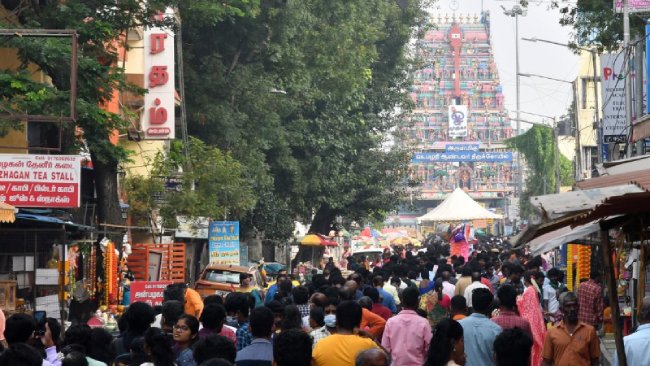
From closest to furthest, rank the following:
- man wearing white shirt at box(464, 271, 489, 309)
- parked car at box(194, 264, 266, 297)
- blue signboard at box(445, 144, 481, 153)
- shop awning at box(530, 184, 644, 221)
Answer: shop awning at box(530, 184, 644, 221) < man wearing white shirt at box(464, 271, 489, 309) < parked car at box(194, 264, 266, 297) < blue signboard at box(445, 144, 481, 153)

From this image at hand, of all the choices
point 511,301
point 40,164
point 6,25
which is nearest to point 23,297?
point 40,164

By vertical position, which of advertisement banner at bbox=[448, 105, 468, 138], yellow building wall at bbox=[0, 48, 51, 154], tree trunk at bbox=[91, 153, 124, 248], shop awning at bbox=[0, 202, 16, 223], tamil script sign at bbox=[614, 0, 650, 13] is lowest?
shop awning at bbox=[0, 202, 16, 223]

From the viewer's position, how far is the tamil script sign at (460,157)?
85.8 metres

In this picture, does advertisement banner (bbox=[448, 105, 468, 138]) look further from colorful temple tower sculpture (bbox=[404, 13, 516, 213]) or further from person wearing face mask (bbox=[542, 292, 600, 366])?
person wearing face mask (bbox=[542, 292, 600, 366])

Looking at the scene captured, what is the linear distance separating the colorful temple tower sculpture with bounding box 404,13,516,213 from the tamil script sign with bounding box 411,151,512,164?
33.6m

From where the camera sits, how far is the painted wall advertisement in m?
28.7

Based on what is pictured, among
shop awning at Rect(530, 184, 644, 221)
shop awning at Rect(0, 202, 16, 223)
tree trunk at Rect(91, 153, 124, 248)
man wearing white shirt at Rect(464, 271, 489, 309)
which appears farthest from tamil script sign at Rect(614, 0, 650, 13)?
shop awning at Rect(530, 184, 644, 221)

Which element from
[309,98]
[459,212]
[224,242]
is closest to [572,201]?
[224,242]

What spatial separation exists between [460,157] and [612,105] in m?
57.7

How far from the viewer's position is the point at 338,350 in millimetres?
9016

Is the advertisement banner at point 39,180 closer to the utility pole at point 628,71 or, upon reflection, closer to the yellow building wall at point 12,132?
the yellow building wall at point 12,132

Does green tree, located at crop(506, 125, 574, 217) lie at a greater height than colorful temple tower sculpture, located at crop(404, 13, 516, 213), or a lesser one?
lesser

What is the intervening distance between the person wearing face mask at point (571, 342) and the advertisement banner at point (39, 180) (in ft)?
30.8

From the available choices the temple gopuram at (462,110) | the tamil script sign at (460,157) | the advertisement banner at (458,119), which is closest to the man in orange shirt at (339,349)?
the tamil script sign at (460,157)
